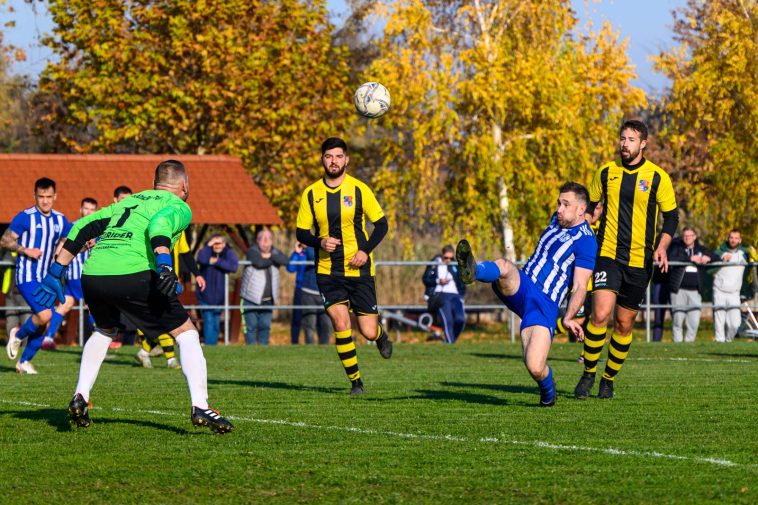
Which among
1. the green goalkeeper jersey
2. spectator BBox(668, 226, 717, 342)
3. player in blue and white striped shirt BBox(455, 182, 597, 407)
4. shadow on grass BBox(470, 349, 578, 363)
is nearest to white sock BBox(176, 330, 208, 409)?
the green goalkeeper jersey

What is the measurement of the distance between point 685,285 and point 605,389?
12299 mm

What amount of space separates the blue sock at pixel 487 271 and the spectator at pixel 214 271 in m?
12.8

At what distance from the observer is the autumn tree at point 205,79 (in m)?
34.3

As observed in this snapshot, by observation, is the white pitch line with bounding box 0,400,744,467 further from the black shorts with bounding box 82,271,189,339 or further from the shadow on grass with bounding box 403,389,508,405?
the shadow on grass with bounding box 403,389,508,405

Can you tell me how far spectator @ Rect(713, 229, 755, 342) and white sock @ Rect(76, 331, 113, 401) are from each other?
1566 cm

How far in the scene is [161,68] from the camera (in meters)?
35.0

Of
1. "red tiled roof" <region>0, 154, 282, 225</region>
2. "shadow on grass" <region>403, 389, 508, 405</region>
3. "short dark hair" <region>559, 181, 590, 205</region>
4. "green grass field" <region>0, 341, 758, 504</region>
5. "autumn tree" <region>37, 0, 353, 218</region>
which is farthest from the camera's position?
"autumn tree" <region>37, 0, 353, 218</region>

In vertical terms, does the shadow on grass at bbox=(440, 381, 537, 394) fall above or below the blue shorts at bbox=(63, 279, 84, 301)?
below

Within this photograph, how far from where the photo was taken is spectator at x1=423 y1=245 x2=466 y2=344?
75.9 feet

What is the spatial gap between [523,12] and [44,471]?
97.5 ft

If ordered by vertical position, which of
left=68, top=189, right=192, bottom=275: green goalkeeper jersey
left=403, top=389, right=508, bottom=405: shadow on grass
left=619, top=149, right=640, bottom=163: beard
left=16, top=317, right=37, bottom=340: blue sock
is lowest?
left=403, top=389, right=508, bottom=405: shadow on grass

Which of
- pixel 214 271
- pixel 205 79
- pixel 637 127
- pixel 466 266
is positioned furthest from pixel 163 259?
pixel 205 79

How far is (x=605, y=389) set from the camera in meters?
11.2

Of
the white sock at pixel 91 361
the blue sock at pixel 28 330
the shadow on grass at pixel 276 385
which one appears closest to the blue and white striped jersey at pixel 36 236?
the blue sock at pixel 28 330
